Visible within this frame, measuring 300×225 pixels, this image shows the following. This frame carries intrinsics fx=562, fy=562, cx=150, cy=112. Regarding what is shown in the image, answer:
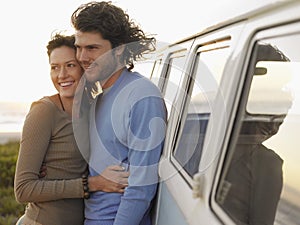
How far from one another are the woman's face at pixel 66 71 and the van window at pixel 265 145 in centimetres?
161

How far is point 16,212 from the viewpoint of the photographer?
8484 millimetres

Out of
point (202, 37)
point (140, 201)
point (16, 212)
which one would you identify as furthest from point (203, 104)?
point (16, 212)

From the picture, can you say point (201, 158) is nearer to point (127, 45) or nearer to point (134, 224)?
point (134, 224)

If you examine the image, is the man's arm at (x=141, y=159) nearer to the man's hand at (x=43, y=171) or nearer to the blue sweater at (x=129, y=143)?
the blue sweater at (x=129, y=143)

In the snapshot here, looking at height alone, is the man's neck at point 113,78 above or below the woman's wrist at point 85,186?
above

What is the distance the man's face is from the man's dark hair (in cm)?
4

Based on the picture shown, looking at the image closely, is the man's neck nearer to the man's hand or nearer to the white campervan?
the man's hand

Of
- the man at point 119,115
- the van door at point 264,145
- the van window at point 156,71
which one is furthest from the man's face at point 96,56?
the van door at point 264,145

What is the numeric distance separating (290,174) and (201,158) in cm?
52

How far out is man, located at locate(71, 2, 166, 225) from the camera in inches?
107

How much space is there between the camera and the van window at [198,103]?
2.17 meters

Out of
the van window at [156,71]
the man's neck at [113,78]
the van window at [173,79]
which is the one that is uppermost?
the man's neck at [113,78]

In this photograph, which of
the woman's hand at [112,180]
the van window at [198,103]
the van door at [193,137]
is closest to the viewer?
the van door at [193,137]

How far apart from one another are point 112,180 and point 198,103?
60cm
